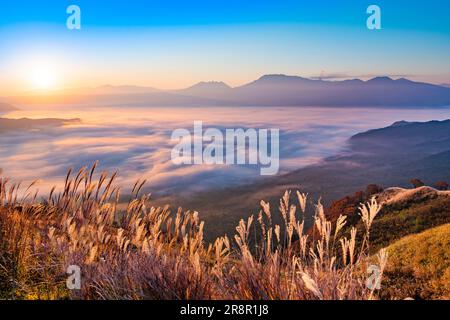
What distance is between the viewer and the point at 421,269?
25.7 feet

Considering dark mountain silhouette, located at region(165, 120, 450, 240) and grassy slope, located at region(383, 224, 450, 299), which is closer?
grassy slope, located at region(383, 224, 450, 299)

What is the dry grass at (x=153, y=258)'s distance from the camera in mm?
4176

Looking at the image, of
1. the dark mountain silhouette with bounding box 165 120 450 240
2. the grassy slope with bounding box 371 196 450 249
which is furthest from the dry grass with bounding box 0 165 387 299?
the dark mountain silhouette with bounding box 165 120 450 240

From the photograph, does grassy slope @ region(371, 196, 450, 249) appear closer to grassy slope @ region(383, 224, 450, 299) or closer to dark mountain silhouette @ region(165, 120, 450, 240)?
grassy slope @ region(383, 224, 450, 299)

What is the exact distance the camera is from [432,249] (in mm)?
9406

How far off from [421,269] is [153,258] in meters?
5.08

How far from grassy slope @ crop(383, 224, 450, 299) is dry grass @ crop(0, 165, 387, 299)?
1.12m

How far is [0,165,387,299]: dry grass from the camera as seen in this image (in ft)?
13.7

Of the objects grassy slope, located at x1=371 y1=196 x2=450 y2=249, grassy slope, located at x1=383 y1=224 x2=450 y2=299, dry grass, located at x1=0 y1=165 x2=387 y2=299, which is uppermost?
dry grass, located at x1=0 y1=165 x2=387 y2=299

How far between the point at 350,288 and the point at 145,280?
2.09m
